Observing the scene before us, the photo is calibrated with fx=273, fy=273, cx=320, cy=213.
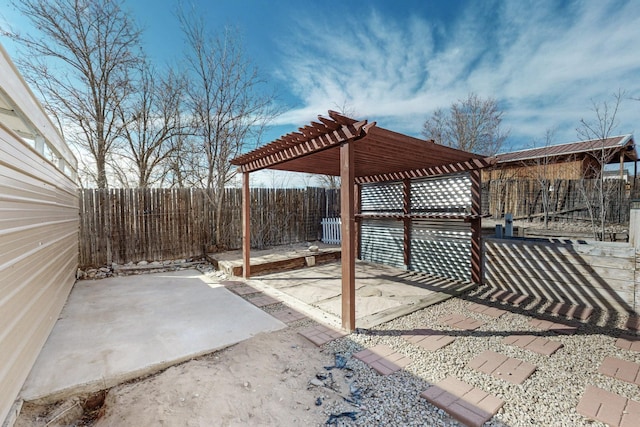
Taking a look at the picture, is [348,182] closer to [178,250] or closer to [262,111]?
[178,250]

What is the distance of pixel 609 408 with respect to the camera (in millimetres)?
1865

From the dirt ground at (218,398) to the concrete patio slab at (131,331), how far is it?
Result: 0.52ft

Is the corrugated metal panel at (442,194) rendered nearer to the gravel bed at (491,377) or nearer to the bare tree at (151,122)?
the gravel bed at (491,377)

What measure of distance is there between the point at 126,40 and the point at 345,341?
10595 millimetres

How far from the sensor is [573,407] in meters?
1.88

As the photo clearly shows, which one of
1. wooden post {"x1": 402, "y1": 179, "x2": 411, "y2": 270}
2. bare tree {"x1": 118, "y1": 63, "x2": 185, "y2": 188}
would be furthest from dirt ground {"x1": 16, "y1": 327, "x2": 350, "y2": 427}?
bare tree {"x1": 118, "y1": 63, "x2": 185, "y2": 188}

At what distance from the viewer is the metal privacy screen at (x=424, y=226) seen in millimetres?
4995

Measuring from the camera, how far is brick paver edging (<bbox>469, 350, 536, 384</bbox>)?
223cm

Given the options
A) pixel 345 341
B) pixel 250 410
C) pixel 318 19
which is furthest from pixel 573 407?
pixel 318 19

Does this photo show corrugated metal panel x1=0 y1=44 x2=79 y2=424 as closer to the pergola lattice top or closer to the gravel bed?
the gravel bed

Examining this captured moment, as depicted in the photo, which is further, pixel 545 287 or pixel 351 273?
pixel 545 287

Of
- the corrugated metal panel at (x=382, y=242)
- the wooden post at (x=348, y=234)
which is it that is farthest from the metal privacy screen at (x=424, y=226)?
the wooden post at (x=348, y=234)

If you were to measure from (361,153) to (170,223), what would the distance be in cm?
527

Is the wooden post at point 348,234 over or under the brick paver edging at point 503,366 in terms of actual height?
over
